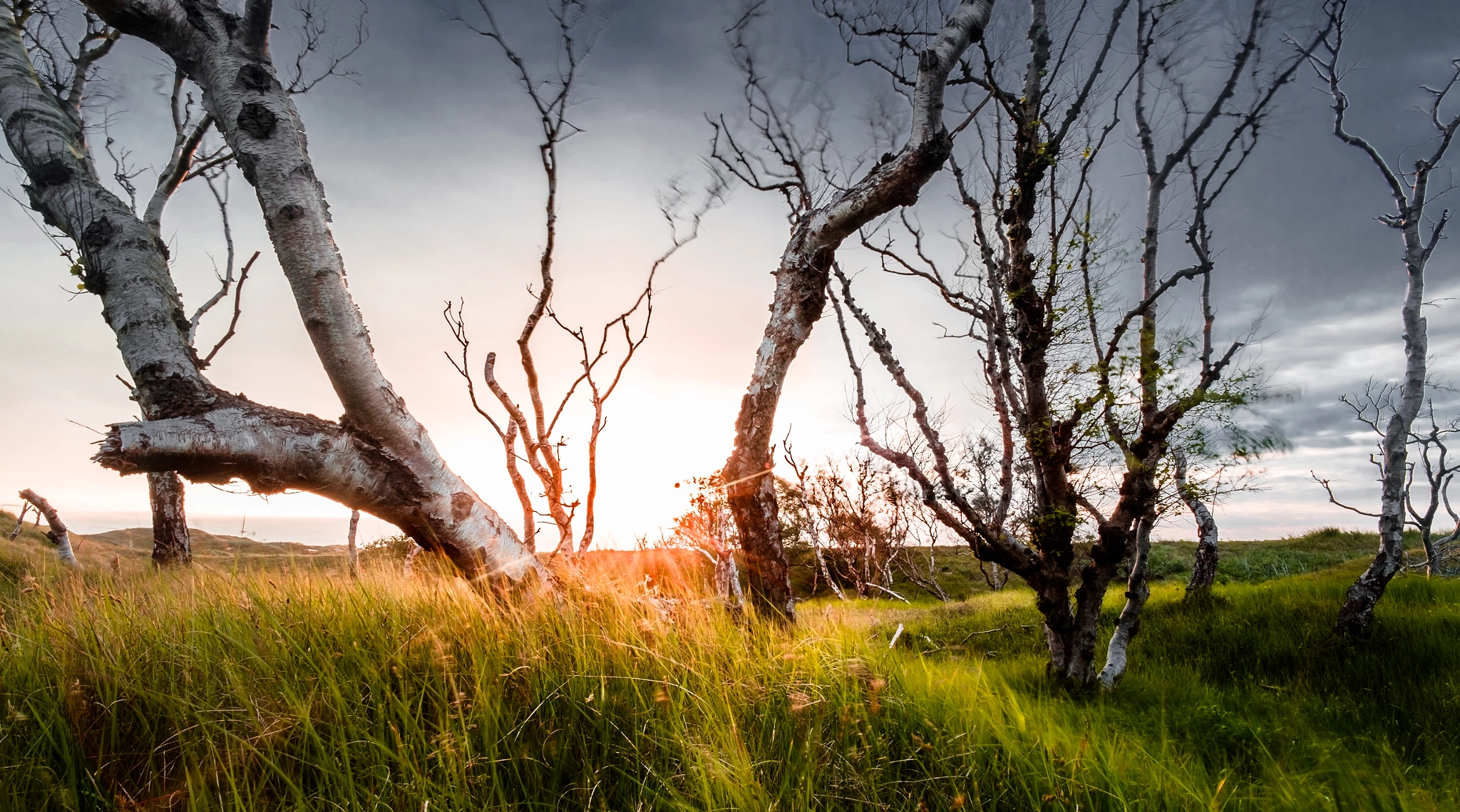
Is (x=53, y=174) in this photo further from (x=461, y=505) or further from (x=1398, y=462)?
(x=1398, y=462)

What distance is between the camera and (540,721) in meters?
2.15

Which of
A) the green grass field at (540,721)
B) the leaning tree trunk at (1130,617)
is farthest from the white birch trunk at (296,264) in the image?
the leaning tree trunk at (1130,617)

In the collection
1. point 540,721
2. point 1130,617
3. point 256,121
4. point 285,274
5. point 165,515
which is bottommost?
point 1130,617

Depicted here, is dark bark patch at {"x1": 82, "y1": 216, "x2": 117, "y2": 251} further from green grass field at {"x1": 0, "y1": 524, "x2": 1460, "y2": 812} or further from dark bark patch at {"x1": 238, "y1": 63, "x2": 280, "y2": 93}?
green grass field at {"x1": 0, "y1": 524, "x2": 1460, "y2": 812}

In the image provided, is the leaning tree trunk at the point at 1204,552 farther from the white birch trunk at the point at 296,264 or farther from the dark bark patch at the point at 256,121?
the dark bark patch at the point at 256,121

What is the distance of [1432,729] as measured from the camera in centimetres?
404

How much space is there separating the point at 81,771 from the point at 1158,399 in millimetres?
6977

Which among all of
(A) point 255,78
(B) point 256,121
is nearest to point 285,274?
(B) point 256,121

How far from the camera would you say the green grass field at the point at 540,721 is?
187cm

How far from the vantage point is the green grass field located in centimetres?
187

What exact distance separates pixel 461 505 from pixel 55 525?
12.2 meters

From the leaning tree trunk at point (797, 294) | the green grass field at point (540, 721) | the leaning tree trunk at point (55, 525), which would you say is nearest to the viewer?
the green grass field at point (540, 721)

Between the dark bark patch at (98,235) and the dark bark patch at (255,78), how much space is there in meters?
1.20

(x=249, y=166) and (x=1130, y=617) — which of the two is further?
(x=1130, y=617)
